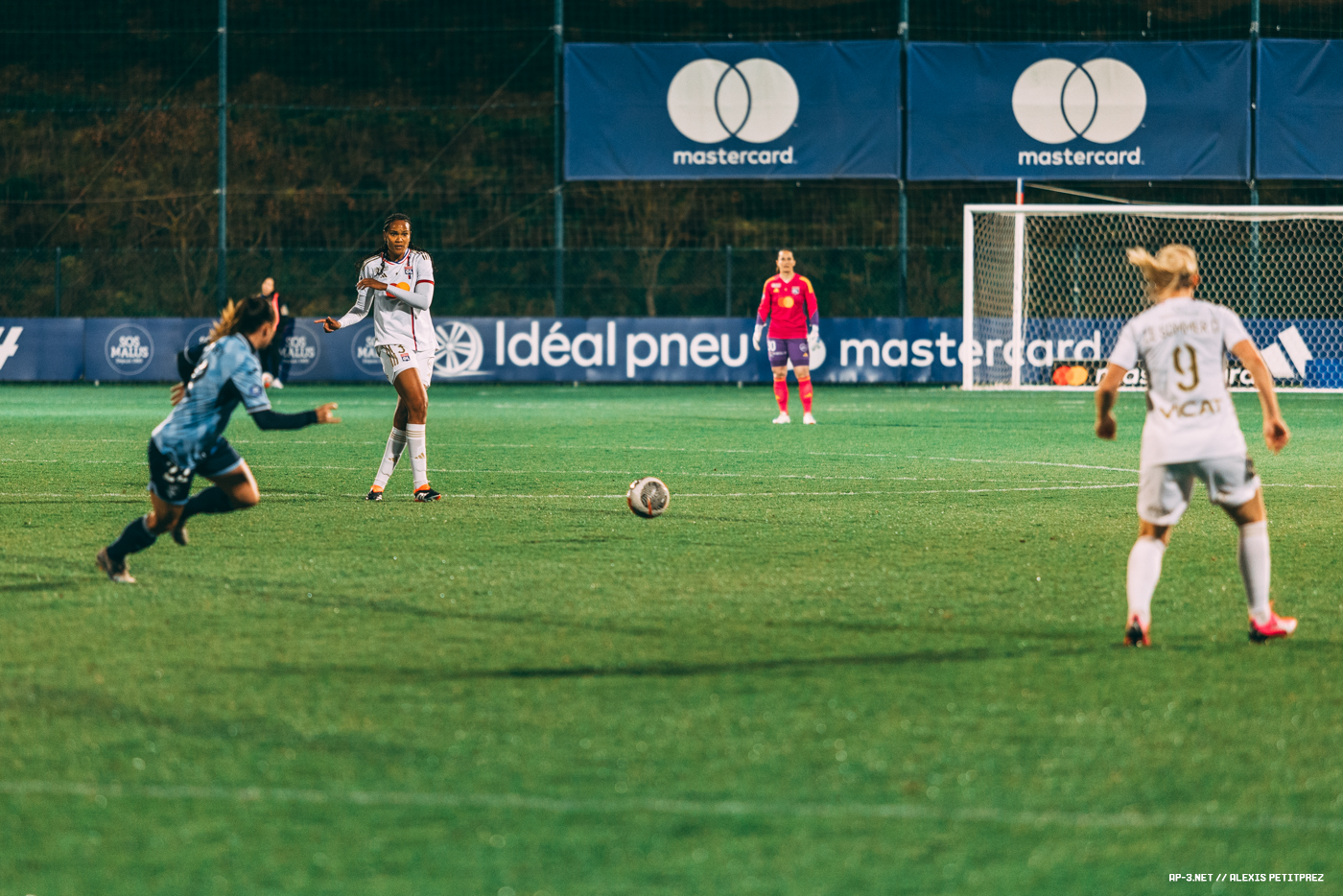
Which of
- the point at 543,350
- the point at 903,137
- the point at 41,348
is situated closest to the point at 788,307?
the point at 543,350

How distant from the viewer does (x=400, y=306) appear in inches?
440

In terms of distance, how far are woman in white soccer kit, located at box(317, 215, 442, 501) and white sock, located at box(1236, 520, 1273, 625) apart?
6.28 m

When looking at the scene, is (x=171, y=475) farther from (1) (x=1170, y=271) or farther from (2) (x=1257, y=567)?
(2) (x=1257, y=567)

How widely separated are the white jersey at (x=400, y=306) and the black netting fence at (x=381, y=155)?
22.4 meters

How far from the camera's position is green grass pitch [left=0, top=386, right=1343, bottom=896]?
372cm

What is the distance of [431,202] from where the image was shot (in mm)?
A: 41125

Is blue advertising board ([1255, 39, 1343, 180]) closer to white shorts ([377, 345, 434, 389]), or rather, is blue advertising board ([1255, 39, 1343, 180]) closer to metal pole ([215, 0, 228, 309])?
metal pole ([215, 0, 228, 309])

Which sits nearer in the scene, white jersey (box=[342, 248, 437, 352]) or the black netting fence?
white jersey (box=[342, 248, 437, 352])

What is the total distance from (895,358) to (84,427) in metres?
14.8

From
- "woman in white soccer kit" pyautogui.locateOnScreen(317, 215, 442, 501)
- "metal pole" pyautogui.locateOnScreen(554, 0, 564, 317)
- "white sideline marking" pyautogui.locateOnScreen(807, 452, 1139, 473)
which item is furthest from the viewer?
"metal pole" pyautogui.locateOnScreen(554, 0, 564, 317)

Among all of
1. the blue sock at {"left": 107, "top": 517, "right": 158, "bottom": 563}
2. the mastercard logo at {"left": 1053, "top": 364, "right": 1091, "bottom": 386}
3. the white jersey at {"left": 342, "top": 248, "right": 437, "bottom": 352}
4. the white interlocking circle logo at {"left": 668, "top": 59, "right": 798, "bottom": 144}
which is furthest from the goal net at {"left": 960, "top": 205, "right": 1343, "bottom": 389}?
the blue sock at {"left": 107, "top": 517, "right": 158, "bottom": 563}

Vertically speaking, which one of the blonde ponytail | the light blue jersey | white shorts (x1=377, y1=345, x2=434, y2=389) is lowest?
the light blue jersey

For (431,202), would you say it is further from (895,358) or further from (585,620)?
(585,620)

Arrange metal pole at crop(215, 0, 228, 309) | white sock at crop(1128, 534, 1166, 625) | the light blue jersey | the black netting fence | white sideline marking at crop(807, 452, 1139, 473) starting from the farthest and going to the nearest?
1. the black netting fence
2. metal pole at crop(215, 0, 228, 309)
3. white sideline marking at crop(807, 452, 1139, 473)
4. the light blue jersey
5. white sock at crop(1128, 534, 1166, 625)
